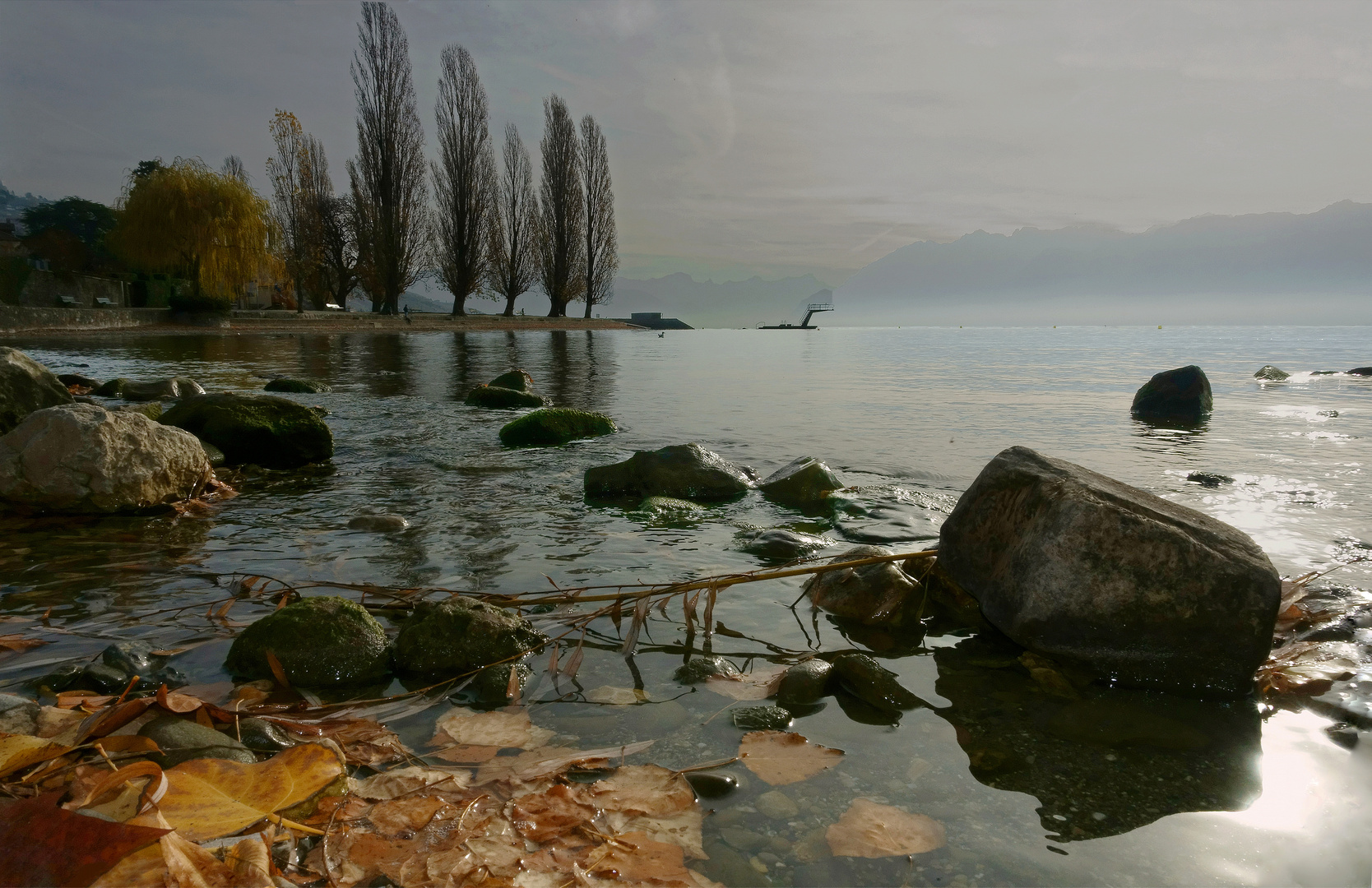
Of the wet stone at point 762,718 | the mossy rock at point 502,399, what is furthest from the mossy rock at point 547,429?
the wet stone at point 762,718

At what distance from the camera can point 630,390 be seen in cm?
1383

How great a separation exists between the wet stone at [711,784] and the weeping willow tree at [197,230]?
1434 inches

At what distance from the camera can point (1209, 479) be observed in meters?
5.97

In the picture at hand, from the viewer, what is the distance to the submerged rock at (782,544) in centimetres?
383

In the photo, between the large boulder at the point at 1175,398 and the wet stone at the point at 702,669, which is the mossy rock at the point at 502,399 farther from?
the large boulder at the point at 1175,398

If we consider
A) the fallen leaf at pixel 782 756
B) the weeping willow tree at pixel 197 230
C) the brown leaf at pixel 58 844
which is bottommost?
the fallen leaf at pixel 782 756

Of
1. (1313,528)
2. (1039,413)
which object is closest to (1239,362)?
(1039,413)

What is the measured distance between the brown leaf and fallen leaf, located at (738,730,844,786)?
4.11 feet

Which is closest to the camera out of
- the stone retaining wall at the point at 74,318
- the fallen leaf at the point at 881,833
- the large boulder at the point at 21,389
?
the fallen leaf at the point at 881,833

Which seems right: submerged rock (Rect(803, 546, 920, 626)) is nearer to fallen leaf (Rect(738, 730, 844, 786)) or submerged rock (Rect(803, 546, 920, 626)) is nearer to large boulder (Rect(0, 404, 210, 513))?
fallen leaf (Rect(738, 730, 844, 786))

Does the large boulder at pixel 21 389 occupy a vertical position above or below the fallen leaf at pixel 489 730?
above

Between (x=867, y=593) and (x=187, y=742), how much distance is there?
2.28m

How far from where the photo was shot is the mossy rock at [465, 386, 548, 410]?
35.3 ft

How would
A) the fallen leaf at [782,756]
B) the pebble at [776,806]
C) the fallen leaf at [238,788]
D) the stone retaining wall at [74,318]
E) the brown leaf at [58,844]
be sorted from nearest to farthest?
the brown leaf at [58,844]
the fallen leaf at [238,788]
the pebble at [776,806]
the fallen leaf at [782,756]
the stone retaining wall at [74,318]
